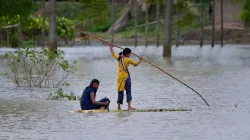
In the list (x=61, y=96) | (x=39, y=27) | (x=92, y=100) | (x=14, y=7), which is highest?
(x=14, y=7)

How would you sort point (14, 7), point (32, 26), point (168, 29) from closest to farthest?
point (14, 7) < point (168, 29) < point (32, 26)

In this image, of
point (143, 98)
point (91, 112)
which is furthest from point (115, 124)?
point (143, 98)

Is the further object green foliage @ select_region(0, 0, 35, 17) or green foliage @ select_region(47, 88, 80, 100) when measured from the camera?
green foliage @ select_region(0, 0, 35, 17)

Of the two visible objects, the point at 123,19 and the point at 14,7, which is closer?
the point at 14,7

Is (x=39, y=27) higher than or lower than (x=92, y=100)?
higher

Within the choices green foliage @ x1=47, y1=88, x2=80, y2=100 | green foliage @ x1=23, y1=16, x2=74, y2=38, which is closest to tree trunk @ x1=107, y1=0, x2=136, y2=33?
green foliage @ x1=23, y1=16, x2=74, y2=38

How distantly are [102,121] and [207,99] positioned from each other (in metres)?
4.73

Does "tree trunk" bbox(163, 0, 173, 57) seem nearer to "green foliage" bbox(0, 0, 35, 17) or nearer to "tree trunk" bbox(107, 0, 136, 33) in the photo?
"green foliage" bbox(0, 0, 35, 17)

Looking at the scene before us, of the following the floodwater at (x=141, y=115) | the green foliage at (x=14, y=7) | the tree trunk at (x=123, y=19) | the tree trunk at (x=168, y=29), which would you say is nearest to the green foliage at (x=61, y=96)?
the floodwater at (x=141, y=115)

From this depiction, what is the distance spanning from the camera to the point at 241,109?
17.7m

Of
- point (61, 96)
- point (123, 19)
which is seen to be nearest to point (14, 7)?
point (61, 96)

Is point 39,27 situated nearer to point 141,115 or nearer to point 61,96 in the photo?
point 61,96

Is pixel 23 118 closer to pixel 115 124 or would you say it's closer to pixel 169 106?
pixel 115 124

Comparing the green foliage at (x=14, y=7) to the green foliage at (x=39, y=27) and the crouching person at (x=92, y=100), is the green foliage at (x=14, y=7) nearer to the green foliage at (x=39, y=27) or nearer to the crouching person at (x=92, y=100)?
the crouching person at (x=92, y=100)
